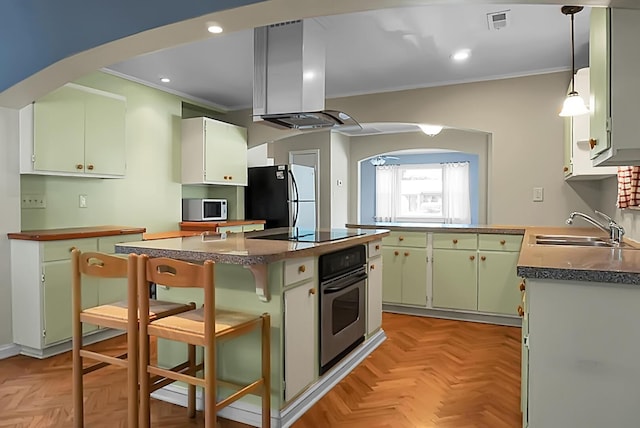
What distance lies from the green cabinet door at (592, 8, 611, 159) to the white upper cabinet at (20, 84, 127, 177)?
3548 mm

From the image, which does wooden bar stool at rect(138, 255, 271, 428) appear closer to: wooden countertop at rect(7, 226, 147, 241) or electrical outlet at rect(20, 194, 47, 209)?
wooden countertop at rect(7, 226, 147, 241)

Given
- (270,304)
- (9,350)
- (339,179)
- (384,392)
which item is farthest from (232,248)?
(339,179)

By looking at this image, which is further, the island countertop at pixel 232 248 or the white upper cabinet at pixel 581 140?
the white upper cabinet at pixel 581 140

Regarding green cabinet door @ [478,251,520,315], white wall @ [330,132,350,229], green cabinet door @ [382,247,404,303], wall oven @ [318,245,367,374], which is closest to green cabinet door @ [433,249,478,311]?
green cabinet door @ [478,251,520,315]

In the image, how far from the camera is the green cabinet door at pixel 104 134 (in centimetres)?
364

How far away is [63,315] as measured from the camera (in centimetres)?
326

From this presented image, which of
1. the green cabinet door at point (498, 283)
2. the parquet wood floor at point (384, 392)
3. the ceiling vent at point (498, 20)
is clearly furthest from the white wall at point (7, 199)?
the green cabinet door at point (498, 283)

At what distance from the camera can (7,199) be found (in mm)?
3201

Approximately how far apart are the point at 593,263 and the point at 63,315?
134 inches

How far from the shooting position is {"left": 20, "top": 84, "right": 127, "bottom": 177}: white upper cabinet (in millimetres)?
3264

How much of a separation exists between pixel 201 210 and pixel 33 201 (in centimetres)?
181

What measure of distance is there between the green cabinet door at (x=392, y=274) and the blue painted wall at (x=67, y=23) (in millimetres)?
3001

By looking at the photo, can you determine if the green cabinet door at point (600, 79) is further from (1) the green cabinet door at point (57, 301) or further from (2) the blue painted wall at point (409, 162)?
(2) the blue painted wall at point (409, 162)

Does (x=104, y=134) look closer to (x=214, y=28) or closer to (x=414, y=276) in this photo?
(x=214, y=28)
